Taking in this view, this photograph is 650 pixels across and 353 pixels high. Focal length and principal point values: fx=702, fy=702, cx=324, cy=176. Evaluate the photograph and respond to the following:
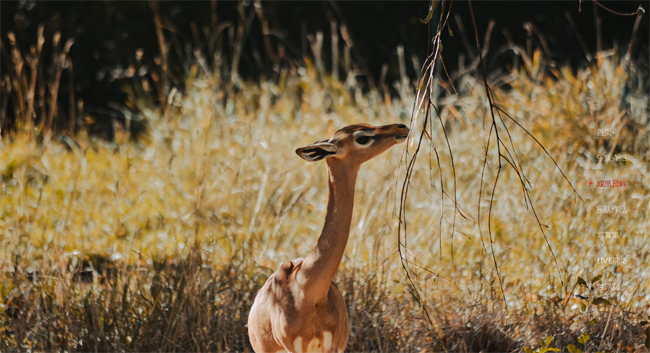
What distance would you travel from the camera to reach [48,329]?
3139mm

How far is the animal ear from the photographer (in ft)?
6.84

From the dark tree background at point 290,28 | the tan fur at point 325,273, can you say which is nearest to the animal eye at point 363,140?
the tan fur at point 325,273

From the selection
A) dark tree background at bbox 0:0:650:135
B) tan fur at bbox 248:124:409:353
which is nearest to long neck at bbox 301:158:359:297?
tan fur at bbox 248:124:409:353

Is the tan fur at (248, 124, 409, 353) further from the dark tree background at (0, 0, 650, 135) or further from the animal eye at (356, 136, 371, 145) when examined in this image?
the dark tree background at (0, 0, 650, 135)

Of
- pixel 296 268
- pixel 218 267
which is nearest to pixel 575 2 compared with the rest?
pixel 218 267

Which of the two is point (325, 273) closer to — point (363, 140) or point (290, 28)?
point (363, 140)

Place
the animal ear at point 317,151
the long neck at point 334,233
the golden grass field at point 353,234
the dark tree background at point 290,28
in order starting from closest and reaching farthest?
1. the animal ear at point 317,151
2. the long neck at point 334,233
3. the golden grass field at point 353,234
4. the dark tree background at point 290,28

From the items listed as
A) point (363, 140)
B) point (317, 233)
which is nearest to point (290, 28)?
point (317, 233)

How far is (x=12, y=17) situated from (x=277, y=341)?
6201 millimetres

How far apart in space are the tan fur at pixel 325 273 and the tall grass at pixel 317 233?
9.4 inches

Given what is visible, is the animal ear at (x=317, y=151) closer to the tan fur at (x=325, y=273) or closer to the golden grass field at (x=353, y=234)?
the tan fur at (x=325, y=273)

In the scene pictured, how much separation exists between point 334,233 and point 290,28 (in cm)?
636

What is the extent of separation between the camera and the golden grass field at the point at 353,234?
306cm

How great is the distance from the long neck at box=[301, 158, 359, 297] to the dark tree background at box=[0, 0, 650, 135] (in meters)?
5.33
